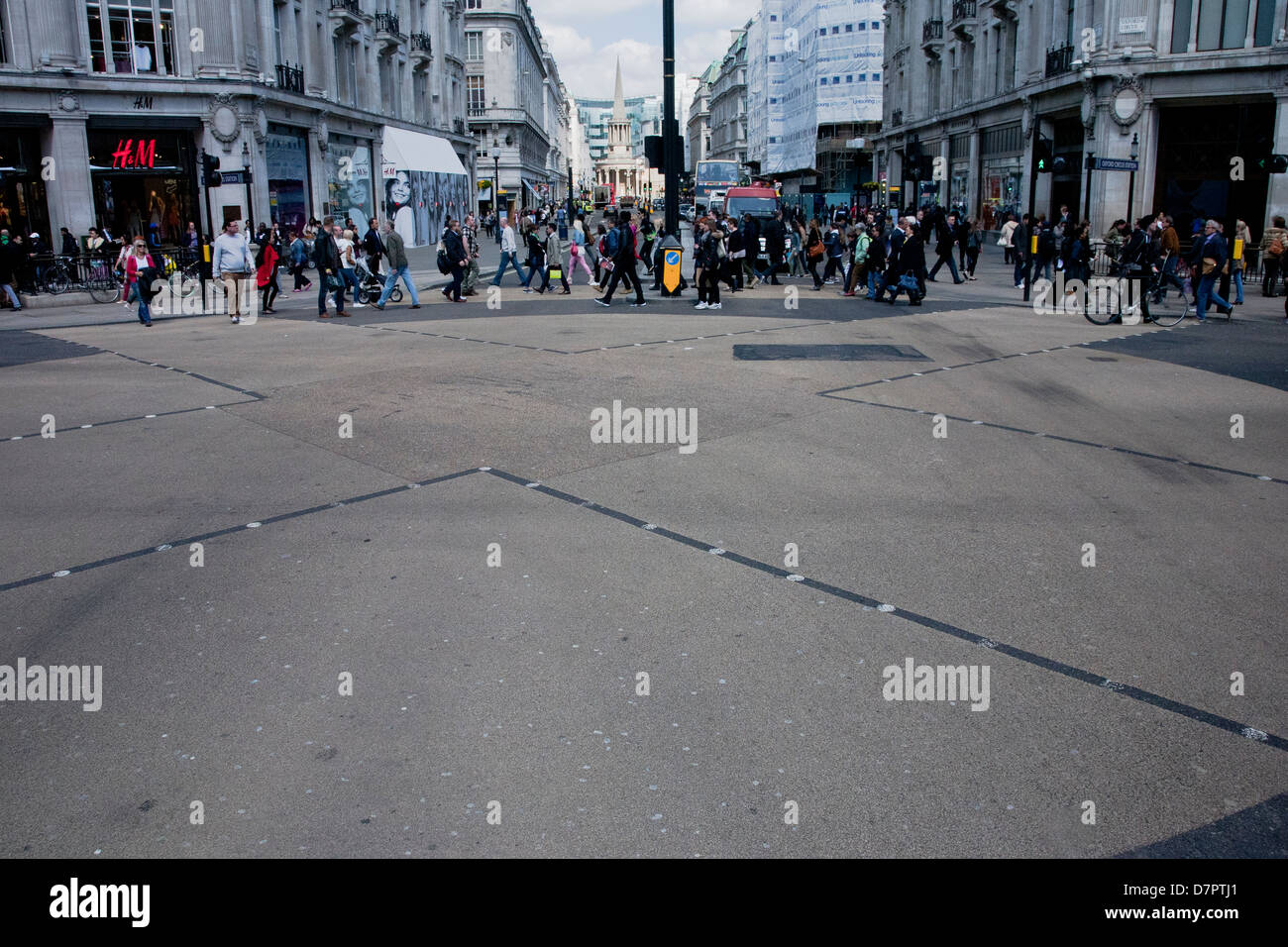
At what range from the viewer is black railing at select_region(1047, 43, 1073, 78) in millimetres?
34562

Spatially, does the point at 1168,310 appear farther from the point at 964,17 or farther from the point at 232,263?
the point at 964,17

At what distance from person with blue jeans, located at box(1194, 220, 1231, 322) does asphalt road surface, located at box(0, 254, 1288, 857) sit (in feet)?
26.2

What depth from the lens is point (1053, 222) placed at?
Result: 38031 millimetres

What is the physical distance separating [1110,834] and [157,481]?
7231mm

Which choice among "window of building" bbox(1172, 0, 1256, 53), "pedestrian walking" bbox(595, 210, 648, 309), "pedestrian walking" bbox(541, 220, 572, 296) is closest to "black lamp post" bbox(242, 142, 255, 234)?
"pedestrian walking" bbox(541, 220, 572, 296)

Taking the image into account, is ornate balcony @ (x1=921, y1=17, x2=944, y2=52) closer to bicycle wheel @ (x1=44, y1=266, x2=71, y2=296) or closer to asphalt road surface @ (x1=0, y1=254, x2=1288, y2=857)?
bicycle wheel @ (x1=44, y1=266, x2=71, y2=296)

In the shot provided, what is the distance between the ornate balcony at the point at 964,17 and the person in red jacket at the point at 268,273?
115 feet

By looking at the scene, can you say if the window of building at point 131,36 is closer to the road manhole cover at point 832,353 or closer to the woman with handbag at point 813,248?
the woman with handbag at point 813,248

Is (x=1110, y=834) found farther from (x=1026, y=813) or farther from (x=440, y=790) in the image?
(x=440, y=790)

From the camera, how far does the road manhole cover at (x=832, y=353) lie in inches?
554

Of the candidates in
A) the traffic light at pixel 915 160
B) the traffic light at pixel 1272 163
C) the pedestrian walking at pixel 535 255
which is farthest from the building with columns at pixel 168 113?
the traffic light at pixel 1272 163
